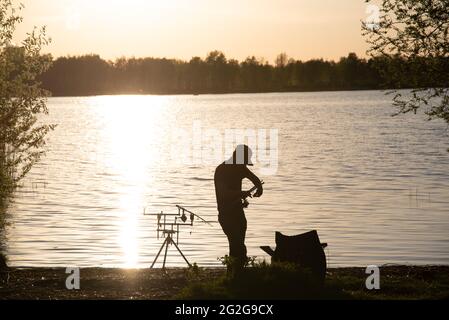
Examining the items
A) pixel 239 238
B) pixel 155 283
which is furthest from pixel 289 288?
pixel 155 283

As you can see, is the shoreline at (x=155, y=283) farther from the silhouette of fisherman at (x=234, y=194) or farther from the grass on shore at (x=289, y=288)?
the silhouette of fisherman at (x=234, y=194)

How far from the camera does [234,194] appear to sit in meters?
18.0

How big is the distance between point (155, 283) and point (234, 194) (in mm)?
2874

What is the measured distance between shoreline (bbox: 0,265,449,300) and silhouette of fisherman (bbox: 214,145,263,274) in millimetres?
1058

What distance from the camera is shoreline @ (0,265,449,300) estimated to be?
58.4ft

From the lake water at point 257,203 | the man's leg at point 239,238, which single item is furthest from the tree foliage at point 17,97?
the man's leg at point 239,238

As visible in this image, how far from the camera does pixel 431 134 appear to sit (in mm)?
106938

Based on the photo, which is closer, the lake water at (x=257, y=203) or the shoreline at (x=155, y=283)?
the shoreline at (x=155, y=283)

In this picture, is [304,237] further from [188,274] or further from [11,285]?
[11,285]

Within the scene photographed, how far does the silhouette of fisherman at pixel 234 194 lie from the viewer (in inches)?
705

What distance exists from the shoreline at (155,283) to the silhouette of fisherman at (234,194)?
41.7 inches

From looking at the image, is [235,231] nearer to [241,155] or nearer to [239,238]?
[239,238]
